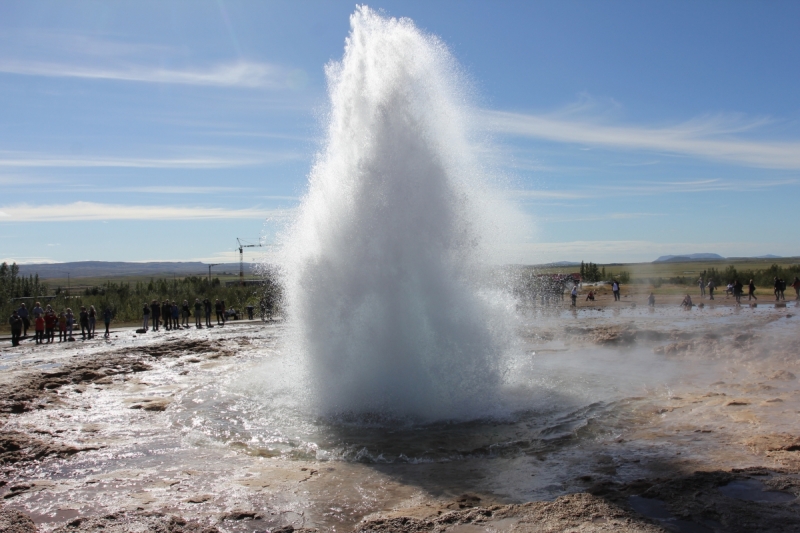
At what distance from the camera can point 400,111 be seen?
33.2 ft

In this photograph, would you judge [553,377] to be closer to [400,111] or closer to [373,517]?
[400,111]

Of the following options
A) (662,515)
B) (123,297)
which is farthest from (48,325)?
(662,515)

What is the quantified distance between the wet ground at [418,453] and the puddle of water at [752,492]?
0.07 ft

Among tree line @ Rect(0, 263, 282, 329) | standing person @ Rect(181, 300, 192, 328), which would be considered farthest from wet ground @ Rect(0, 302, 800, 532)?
tree line @ Rect(0, 263, 282, 329)

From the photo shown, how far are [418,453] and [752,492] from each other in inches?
131

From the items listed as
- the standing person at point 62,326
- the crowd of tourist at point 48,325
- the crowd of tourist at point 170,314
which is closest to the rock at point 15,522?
the crowd of tourist at point 48,325

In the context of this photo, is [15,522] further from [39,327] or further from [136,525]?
[39,327]

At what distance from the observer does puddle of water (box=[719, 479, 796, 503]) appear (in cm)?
492

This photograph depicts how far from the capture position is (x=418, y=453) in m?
6.91

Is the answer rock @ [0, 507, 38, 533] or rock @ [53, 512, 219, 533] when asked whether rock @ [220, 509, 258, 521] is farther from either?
rock @ [0, 507, 38, 533]

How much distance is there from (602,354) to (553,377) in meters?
3.69

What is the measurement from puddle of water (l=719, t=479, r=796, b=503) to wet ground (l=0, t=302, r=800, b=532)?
0.02m

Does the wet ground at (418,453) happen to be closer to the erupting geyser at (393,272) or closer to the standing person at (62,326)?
the erupting geyser at (393,272)

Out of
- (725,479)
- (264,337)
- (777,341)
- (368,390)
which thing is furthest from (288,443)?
(264,337)
